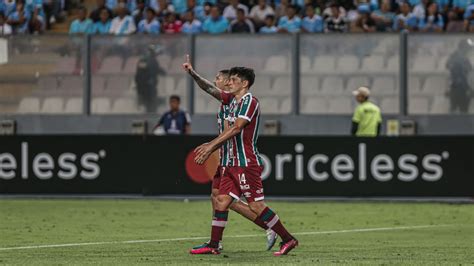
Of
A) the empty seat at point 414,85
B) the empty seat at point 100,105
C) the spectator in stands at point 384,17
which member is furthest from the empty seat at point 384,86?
the empty seat at point 100,105

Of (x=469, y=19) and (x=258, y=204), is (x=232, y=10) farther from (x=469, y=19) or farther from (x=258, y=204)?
(x=258, y=204)

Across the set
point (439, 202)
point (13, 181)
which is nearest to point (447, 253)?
point (439, 202)

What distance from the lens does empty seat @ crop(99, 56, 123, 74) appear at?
1059 inches

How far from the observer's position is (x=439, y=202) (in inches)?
890

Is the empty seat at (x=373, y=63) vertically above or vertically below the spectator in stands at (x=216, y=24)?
below

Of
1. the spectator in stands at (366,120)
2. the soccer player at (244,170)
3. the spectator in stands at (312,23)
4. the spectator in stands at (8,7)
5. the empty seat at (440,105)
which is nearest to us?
the soccer player at (244,170)

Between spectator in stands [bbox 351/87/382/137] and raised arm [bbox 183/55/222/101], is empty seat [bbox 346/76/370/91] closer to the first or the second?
spectator in stands [bbox 351/87/382/137]

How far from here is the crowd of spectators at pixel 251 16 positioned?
2689 centimetres

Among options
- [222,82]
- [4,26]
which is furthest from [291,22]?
[222,82]

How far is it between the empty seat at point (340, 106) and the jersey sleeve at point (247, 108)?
13.6 m

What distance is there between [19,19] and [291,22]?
6691 millimetres

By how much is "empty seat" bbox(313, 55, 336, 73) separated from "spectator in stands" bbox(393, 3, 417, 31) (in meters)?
1.71

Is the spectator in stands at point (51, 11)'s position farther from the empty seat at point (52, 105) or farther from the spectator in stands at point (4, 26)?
the empty seat at point (52, 105)

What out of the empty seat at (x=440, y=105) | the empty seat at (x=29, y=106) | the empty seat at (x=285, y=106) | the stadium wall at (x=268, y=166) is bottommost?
the stadium wall at (x=268, y=166)
